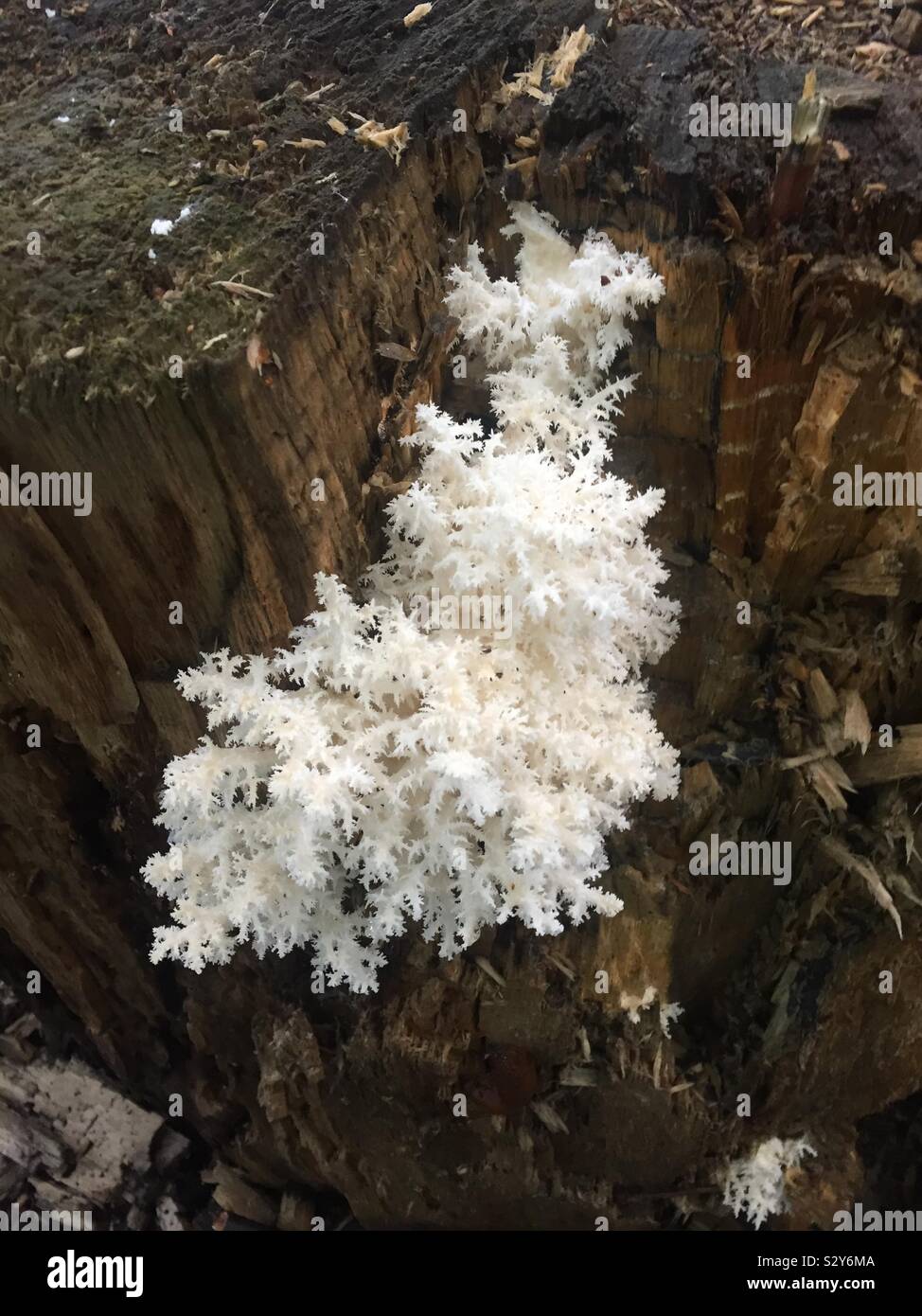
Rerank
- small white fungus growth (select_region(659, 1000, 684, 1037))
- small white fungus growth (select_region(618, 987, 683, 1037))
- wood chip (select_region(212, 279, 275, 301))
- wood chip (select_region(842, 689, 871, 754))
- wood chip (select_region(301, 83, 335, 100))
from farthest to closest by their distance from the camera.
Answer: small white fungus growth (select_region(659, 1000, 684, 1037)), small white fungus growth (select_region(618, 987, 683, 1037)), wood chip (select_region(842, 689, 871, 754)), wood chip (select_region(301, 83, 335, 100)), wood chip (select_region(212, 279, 275, 301))

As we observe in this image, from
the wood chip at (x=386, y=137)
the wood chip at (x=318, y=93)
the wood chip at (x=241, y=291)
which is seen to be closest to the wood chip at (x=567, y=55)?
the wood chip at (x=386, y=137)

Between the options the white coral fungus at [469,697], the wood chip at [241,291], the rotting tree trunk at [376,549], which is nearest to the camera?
the wood chip at [241,291]

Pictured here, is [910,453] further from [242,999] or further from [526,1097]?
[242,999]

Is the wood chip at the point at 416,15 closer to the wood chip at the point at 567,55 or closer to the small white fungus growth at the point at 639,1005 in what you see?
the wood chip at the point at 567,55

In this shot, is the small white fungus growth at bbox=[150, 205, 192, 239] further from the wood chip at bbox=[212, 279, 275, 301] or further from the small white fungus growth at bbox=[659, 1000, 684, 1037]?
the small white fungus growth at bbox=[659, 1000, 684, 1037]

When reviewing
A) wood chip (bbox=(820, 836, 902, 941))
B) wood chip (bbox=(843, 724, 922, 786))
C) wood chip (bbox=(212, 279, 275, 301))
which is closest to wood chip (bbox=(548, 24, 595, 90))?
wood chip (bbox=(212, 279, 275, 301))
